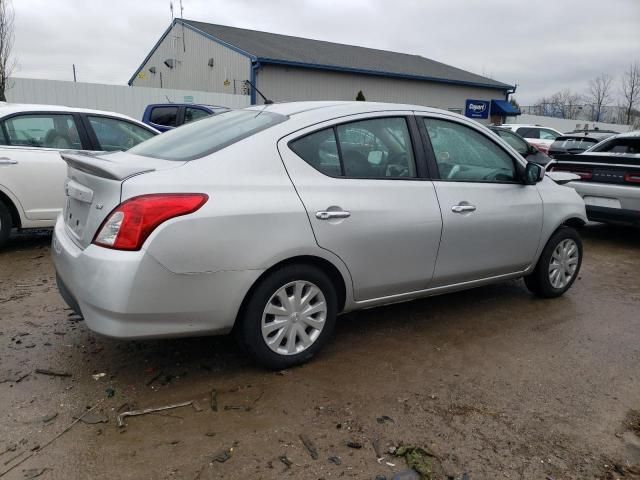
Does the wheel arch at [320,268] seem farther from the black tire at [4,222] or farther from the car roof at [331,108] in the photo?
the black tire at [4,222]

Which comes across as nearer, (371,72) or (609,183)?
(609,183)

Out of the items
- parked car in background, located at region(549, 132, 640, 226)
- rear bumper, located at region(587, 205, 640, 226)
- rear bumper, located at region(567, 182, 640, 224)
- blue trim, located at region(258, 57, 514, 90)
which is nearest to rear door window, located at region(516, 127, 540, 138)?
blue trim, located at region(258, 57, 514, 90)

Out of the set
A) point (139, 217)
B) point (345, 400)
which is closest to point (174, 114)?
point (139, 217)

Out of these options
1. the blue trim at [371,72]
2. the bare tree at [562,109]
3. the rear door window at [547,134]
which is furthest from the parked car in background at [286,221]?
the bare tree at [562,109]

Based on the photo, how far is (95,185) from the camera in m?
2.91

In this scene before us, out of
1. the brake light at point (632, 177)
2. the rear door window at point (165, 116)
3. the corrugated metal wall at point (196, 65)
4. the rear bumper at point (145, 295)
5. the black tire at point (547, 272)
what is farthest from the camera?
the corrugated metal wall at point (196, 65)

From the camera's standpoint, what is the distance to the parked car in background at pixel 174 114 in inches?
459

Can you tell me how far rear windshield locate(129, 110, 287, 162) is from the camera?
3.14 meters

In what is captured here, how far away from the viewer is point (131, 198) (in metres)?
2.70

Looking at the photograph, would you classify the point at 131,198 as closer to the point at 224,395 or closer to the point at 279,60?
the point at 224,395

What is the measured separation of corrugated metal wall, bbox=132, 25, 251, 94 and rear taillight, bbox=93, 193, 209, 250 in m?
19.5

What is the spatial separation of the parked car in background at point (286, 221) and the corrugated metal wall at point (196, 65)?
18602 mm

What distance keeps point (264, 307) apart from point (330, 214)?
663 millimetres

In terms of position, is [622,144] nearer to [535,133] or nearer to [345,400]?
[345,400]
